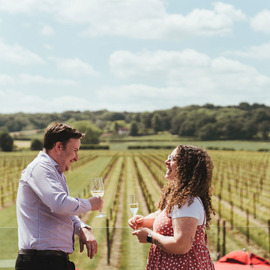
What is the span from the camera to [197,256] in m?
2.33

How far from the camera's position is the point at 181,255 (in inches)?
91.0

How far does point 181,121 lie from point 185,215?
120 meters

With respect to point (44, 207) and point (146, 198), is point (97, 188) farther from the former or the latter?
point (146, 198)

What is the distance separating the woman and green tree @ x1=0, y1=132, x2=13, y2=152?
112 meters

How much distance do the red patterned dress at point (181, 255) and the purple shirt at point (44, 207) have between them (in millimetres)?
446

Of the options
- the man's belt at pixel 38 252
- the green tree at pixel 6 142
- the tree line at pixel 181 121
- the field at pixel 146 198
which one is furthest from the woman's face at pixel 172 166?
the green tree at pixel 6 142

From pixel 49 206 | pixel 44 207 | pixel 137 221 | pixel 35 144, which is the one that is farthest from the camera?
pixel 35 144

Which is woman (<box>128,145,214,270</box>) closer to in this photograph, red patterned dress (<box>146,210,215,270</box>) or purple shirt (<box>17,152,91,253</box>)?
red patterned dress (<box>146,210,215,270</box>)

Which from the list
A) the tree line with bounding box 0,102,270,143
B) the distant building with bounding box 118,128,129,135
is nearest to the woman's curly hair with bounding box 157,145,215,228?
the tree line with bounding box 0,102,270,143

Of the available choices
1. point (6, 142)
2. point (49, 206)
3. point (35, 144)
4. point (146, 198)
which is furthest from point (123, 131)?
point (49, 206)

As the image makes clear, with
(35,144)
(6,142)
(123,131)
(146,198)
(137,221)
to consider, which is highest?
(137,221)

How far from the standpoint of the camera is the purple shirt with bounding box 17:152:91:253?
2166 millimetres

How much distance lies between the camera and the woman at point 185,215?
2.20m

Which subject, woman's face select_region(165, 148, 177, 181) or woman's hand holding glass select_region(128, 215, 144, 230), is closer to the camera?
woman's face select_region(165, 148, 177, 181)
